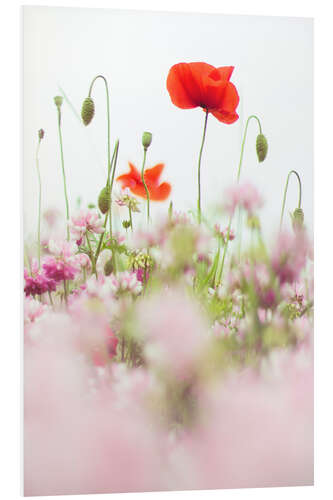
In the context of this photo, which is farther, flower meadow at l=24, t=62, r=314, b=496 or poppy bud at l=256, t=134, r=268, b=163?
poppy bud at l=256, t=134, r=268, b=163

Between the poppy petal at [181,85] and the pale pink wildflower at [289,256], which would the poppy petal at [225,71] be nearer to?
the poppy petal at [181,85]

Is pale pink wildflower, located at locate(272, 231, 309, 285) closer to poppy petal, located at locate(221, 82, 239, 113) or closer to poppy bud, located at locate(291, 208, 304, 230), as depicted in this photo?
poppy bud, located at locate(291, 208, 304, 230)

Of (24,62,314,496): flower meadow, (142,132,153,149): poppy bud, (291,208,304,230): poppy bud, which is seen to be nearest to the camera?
(24,62,314,496): flower meadow

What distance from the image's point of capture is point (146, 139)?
9.34 ft

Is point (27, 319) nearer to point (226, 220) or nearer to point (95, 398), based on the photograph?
point (95, 398)

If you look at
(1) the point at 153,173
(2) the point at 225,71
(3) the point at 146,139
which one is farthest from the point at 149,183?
(2) the point at 225,71

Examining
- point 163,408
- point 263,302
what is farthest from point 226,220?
point 163,408

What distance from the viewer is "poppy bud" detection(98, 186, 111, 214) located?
2.80 metres

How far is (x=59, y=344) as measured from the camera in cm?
273

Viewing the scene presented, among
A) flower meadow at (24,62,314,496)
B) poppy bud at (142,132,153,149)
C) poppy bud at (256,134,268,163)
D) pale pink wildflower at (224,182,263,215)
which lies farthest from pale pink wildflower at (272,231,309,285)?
poppy bud at (142,132,153,149)

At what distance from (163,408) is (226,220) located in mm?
790

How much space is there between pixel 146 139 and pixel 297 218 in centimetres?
71

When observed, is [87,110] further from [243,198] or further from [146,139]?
[243,198]

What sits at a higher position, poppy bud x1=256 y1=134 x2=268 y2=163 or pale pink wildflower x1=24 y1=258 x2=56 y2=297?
poppy bud x1=256 y1=134 x2=268 y2=163
